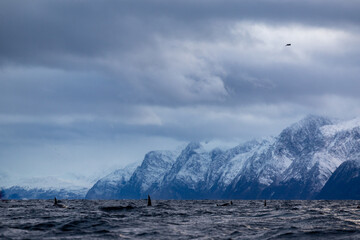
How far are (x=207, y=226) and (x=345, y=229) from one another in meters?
18.7

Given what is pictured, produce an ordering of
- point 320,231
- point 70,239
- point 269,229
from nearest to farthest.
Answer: point 70,239, point 320,231, point 269,229

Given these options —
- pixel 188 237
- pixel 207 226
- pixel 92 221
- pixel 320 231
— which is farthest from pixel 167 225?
pixel 320 231

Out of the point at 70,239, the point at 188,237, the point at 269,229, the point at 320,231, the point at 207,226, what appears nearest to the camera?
the point at 70,239

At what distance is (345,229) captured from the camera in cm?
6988

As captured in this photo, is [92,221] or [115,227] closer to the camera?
[115,227]

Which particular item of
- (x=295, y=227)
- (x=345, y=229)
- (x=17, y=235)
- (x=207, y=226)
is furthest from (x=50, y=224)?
(x=345, y=229)

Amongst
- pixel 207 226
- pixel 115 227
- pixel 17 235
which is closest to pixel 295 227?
pixel 207 226

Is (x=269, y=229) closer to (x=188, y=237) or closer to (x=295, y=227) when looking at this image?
(x=295, y=227)

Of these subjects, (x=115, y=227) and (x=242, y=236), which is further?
(x=115, y=227)

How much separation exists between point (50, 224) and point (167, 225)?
1614cm

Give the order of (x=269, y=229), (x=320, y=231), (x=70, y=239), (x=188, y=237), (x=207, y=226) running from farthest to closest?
(x=207, y=226) → (x=269, y=229) → (x=320, y=231) → (x=188, y=237) → (x=70, y=239)

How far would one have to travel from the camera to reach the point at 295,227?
7475cm

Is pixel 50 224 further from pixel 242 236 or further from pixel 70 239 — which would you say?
pixel 242 236

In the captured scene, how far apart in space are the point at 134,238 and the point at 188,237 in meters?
6.10
